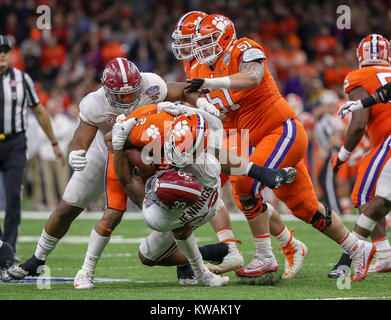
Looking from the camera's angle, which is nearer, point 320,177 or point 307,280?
point 307,280

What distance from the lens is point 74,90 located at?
47.9 feet

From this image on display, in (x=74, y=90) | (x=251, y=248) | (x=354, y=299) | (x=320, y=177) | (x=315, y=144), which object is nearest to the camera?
(x=354, y=299)

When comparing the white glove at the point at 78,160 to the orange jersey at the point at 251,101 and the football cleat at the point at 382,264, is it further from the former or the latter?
the football cleat at the point at 382,264

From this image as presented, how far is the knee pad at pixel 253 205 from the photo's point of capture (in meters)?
5.30

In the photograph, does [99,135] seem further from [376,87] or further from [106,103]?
[376,87]

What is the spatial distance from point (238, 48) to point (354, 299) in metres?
2.03

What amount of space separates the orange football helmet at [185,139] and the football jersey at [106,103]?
0.67m

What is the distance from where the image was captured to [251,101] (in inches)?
217

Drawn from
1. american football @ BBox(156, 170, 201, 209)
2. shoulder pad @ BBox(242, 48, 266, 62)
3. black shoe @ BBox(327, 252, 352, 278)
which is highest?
shoulder pad @ BBox(242, 48, 266, 62)

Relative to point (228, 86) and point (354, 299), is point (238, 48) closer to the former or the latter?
point (228, 86)

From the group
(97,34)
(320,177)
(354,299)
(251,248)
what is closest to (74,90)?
(97,34)

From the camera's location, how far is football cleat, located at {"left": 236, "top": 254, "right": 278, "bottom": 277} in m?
5.45

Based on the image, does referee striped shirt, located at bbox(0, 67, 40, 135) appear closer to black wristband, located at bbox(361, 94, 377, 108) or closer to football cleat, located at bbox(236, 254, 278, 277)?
football cleat, located at bbox(236, 254, 278, 277)

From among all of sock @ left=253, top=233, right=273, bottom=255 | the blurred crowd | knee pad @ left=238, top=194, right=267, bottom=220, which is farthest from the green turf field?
the blurred crowd
